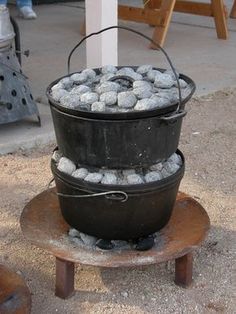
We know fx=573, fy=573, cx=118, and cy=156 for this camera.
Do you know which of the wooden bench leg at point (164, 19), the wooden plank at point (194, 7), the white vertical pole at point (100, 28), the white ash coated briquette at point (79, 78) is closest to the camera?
the white ash coated briquette at point (79, 78)

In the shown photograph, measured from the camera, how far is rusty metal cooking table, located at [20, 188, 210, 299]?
6.86ft

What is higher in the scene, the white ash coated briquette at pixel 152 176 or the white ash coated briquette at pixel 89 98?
the white ash coated briquette at pixel 89 98

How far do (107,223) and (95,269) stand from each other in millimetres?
322

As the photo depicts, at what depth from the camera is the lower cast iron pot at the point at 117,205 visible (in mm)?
2023

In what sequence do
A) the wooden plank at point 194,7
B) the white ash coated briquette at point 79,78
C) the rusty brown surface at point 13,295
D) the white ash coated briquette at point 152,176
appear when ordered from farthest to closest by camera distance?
the wooden plank at point 194,7, the white ash coated briquette at point 79,78, the white ash coated briquette at point 152,176, the rusty brown surface at point 13,295

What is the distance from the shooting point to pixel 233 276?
230cm

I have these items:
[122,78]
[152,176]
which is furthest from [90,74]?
[152,176]

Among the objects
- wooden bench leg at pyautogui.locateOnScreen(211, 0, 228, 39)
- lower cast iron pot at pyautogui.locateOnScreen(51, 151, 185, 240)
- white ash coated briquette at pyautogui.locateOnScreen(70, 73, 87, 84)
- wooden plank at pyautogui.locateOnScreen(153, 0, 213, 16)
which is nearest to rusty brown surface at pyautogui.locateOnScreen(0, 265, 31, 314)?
lower cast iron pot at pyautogui.locateOnScreen(51, 151, 185, 240)

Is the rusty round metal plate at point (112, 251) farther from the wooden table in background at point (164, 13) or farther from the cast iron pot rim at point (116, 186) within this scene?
the wooden table in background at point (164, 13)

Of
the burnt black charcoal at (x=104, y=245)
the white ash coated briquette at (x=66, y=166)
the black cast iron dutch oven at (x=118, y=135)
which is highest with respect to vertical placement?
the black cast iron dutch oven at (x=118, y=135)

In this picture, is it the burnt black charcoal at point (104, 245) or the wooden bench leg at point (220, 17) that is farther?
the wooden bench leg at point (220, 17)

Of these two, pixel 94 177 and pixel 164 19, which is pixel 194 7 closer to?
pixel 164 19

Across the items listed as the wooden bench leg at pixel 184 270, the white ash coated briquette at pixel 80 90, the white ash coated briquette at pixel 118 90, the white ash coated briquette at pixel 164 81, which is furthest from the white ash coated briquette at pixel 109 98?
the wooden bench leg at pixel 184 270

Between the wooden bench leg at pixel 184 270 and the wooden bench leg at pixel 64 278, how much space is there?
407 mm
